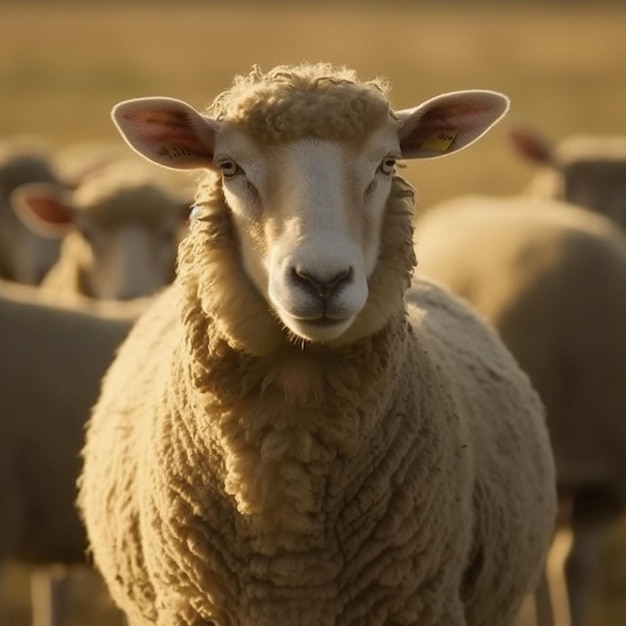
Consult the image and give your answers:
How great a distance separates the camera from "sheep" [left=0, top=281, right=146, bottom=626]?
6496mm

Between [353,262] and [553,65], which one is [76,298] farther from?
[553,65]

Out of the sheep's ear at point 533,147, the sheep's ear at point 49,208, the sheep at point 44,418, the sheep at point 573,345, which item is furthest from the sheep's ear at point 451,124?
the sheep's ear at point 533,147

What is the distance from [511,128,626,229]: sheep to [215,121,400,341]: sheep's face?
5644 mm

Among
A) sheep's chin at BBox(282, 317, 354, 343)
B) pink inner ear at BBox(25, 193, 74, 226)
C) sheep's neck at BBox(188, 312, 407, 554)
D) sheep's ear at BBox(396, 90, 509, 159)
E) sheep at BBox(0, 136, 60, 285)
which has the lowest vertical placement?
sheep at BBox(0, 136, 60, 285)

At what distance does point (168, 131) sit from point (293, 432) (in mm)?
813

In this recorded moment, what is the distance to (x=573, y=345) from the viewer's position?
7477 millimetres

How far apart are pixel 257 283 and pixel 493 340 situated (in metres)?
1.52

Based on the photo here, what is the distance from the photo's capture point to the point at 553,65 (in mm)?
41438

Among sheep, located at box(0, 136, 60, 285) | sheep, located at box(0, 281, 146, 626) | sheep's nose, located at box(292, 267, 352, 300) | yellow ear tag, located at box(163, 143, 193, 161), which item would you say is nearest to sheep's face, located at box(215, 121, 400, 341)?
sheep's nose, located at box(292, 267, 352, 300)

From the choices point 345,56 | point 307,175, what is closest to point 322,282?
point 307,175

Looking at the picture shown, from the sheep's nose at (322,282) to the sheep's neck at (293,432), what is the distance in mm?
412

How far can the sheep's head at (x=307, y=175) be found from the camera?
4074 millimetres

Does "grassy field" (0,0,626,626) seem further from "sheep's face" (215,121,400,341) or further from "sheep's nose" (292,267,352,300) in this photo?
"sheep's nose" (292,267,352,300)

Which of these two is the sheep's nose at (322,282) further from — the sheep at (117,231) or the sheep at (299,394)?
the sheep at (117,231)
